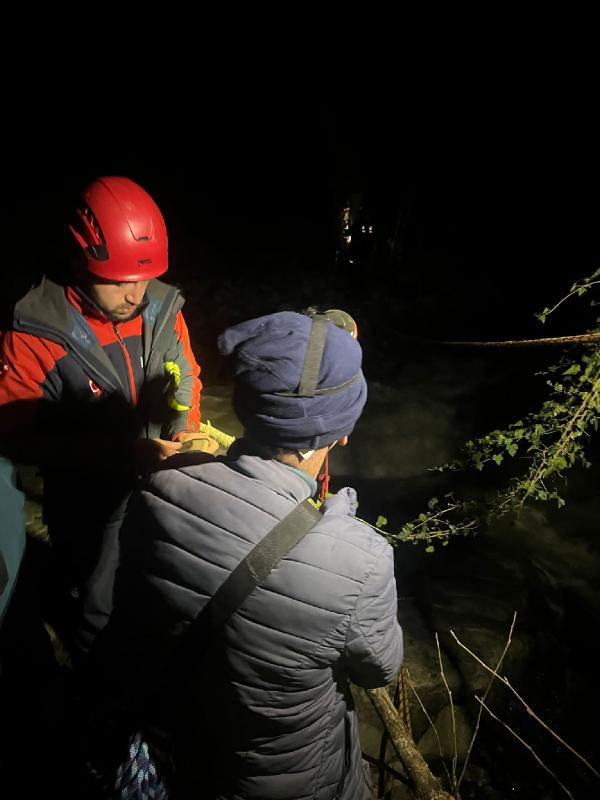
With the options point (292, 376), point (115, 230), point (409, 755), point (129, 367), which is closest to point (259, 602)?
point (292, 376)

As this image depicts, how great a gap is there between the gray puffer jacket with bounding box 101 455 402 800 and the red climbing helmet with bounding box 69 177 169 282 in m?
1.59

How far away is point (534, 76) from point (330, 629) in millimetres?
17410

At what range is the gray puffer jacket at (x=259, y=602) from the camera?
131 centimetres

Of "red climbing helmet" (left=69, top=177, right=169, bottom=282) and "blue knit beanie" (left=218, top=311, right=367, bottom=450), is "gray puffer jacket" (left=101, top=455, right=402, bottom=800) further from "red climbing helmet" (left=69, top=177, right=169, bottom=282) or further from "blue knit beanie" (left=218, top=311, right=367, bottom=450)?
"red climbing helmet" (left=69, top=177, right=169, bottom=282)

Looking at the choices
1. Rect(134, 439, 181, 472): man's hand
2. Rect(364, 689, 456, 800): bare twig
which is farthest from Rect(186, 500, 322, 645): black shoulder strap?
Rect(134, 439, 181, 472): man's hand

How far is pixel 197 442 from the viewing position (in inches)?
112

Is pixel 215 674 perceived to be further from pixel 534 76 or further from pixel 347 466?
pixel 534 76

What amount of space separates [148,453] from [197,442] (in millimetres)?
336

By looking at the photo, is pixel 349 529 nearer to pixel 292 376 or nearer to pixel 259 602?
pixel 259 602

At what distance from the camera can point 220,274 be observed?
13758 millimetres

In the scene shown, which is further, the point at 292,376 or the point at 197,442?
the point at 197,442

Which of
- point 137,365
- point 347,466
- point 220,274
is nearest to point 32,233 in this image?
point 220,274

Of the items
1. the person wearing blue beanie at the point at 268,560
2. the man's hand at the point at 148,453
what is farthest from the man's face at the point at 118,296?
the person wearing blue beanie at the point at 268,560

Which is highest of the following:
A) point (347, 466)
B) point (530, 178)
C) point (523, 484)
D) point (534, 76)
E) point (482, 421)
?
point (534, 76)
